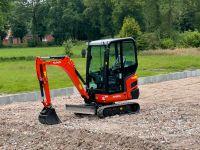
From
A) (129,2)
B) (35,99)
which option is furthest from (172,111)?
(129,2)

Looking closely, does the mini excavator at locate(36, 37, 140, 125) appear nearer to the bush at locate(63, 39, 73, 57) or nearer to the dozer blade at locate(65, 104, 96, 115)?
the dozer blade at locate(65, 104, 96, 115)

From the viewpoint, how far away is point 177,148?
8664 mm

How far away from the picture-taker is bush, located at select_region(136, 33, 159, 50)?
43.2m

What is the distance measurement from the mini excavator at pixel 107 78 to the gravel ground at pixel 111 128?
0.95ft

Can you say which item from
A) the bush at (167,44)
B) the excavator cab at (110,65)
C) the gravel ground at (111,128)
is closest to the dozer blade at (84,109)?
the gravel ground at (111,128)

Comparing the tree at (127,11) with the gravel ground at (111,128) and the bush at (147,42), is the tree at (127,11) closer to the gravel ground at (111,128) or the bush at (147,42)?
the bush at (147,42)

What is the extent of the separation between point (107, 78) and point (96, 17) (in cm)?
7065

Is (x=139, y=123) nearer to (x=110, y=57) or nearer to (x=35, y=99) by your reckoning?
(x=110, y=57)

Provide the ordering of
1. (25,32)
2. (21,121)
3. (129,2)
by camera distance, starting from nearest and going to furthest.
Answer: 1. (21,121)
2. (129,2)
3. (25,32)

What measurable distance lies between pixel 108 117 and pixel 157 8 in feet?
137

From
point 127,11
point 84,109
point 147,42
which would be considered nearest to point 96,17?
point 127,11

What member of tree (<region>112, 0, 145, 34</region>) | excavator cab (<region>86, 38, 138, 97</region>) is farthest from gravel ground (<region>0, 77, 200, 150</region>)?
tree (<region>112, 0, 145, 34</region>)

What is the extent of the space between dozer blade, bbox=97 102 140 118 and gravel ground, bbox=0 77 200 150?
0.18 m

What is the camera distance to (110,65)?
12.7 metres
